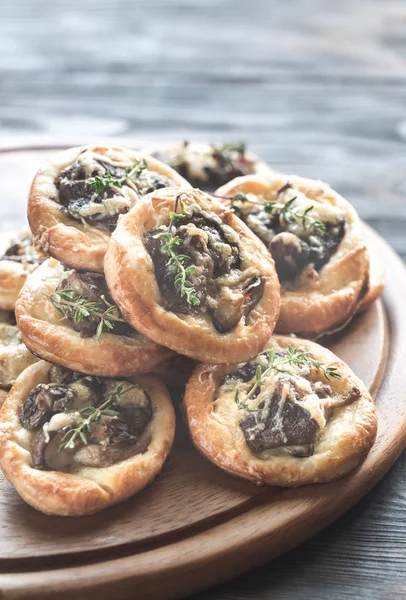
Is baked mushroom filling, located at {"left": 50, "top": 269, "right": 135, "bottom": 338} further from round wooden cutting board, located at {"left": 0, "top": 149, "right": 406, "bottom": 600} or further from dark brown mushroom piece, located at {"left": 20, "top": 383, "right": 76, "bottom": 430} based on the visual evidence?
round wooden cutting board, located at {"left": 0, "top": 149, "right": 406, "bottom": 600}

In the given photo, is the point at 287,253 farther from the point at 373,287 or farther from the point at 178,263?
the point at 178,263

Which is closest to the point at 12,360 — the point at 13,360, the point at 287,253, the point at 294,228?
the point at 13,360

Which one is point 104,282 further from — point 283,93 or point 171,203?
point 283,93

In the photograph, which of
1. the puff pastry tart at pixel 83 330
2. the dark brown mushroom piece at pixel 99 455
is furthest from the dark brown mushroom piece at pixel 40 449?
the puff pastry tart at pixel 83 330

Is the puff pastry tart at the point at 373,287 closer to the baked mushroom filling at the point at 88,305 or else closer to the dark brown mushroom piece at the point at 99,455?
the baked mushroom filling at the point at 88,305

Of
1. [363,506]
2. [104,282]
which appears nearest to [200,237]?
[104,282]
